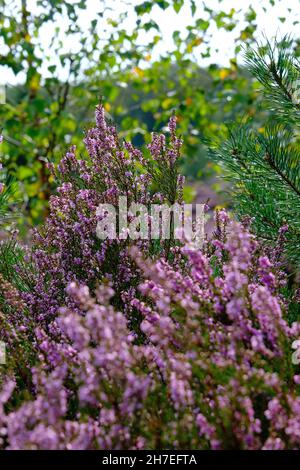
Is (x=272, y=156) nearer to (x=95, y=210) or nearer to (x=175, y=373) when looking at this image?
(x=95, y=210)

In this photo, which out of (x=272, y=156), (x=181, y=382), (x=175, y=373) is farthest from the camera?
(x=272, y=156)

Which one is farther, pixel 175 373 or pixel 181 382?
pixel 175 373

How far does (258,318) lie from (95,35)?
21.1 ft

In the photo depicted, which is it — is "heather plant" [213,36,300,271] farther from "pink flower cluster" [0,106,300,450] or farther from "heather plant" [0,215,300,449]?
"heather plant" [0,215,300,449]

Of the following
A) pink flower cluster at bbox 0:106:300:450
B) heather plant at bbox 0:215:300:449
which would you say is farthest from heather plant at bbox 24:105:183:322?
heather plant at bbox 0:215:300:449

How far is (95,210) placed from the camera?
2.92 meters

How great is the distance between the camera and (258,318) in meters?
1.73

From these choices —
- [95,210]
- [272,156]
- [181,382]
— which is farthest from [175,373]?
[272,156]

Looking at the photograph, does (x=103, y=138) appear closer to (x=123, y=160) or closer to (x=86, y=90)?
(x=123, y=160)

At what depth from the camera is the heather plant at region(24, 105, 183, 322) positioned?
2.79 meters

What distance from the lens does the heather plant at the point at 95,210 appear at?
110 inches

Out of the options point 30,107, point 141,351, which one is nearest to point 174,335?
point 141,351

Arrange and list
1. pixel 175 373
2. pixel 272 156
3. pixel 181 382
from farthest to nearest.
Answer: pixel 272 156 < pixel 175 373 < pixel 181 382

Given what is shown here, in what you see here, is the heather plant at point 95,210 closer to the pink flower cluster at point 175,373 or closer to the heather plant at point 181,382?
the pink flower cluster at point 175,373
